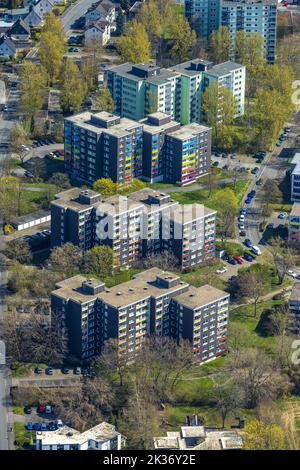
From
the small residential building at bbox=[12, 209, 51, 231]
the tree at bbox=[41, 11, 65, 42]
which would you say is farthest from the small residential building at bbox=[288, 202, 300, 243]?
the tree at bbox=[41, 11, 65, 42]

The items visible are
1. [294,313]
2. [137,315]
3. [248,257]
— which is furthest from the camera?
[248,257]

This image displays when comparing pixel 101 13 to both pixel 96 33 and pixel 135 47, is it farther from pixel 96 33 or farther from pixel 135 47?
pixel 135 47

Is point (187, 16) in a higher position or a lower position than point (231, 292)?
higher

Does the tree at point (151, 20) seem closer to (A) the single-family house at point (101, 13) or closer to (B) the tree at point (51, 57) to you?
(A) the single-family house at point (101, 13)

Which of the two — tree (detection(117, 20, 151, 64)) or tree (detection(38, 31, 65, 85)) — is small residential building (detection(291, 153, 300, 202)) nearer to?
tree (detection(117, 20, 151, 64))

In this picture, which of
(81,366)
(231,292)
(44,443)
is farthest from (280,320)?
(44,443)

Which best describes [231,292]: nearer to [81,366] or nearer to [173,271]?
[173,271]

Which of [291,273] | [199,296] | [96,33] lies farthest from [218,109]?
[199,296]

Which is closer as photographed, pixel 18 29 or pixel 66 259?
pixel 66 259
